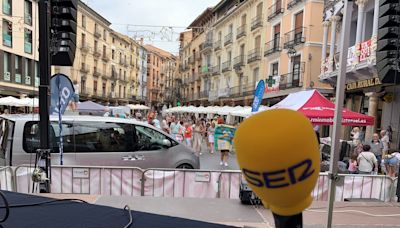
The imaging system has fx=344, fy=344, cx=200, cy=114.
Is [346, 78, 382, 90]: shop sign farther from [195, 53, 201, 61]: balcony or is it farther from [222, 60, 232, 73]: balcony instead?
[195, 53, 201, 61]: balcony

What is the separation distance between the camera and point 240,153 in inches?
35.0

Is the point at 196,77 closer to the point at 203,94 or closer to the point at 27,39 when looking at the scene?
the point at 203,94

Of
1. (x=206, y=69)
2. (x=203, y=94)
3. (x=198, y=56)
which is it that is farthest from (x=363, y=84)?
(x=198, y=56)

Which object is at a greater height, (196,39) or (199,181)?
(196,39)

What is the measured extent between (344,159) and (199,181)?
5.89 meters

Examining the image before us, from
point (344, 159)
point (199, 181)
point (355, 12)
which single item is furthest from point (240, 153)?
point (355, 12)

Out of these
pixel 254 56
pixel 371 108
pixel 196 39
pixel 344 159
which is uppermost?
pixel 196 39

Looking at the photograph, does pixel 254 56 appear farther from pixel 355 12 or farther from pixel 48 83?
pixel 48 83

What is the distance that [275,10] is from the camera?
93.9ft

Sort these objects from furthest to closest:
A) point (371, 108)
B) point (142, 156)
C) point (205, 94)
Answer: point (205, 94), point (371, 108), point (142, 156)

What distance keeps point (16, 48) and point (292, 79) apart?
75.6 ft

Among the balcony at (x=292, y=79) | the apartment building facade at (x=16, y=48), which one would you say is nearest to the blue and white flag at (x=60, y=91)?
the balcony at (x=292, y=79)

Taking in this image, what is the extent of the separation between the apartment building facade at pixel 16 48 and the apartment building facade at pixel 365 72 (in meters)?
22.1

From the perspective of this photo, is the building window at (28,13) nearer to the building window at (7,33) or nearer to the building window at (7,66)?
the building window at (7,33)
